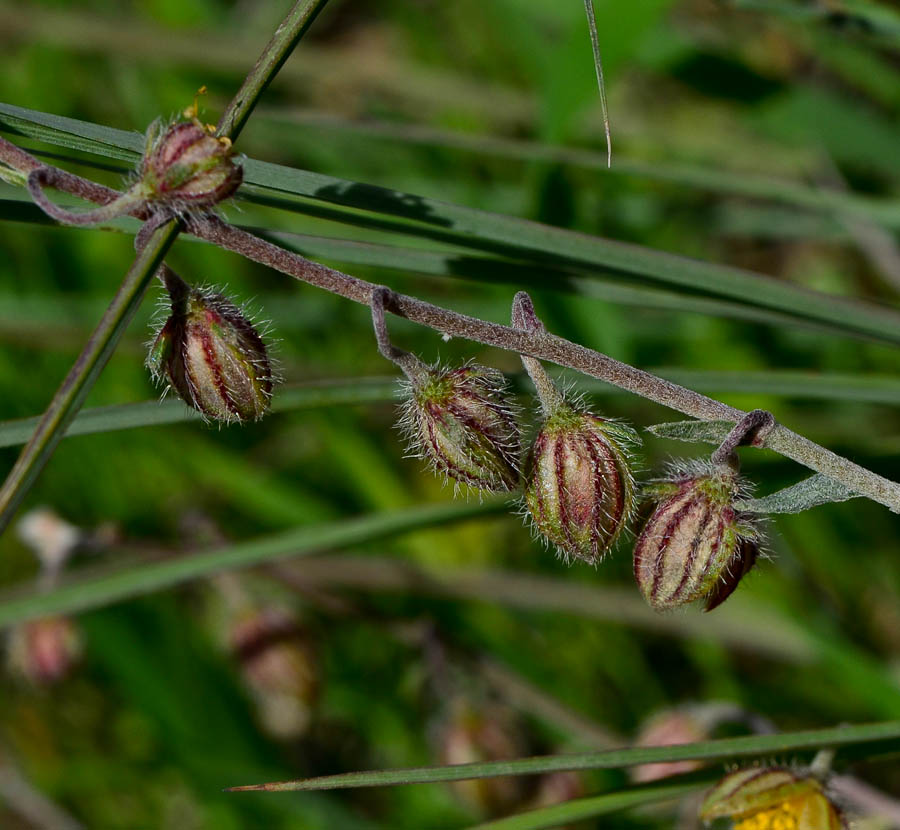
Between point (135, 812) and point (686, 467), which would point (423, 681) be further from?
point (686, 467)

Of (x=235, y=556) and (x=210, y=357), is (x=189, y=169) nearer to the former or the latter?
(x=210, y=357)

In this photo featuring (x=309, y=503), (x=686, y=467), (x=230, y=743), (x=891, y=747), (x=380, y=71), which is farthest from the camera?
(x=380, y=71)

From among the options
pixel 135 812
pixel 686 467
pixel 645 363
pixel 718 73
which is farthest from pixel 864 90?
pixel 135 812

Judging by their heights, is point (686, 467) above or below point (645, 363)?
below

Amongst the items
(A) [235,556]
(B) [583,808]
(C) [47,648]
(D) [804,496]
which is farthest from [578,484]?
(C) [47,648]

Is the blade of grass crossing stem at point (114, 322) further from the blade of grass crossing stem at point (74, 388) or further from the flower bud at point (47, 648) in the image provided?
the flower bud at point (47, 648)

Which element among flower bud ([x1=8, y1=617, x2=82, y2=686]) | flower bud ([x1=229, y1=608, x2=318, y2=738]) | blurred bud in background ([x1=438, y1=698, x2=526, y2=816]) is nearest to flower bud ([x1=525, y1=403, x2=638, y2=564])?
blurred bud in background ([x1=438, y1=698, x2=526, y2=816])
